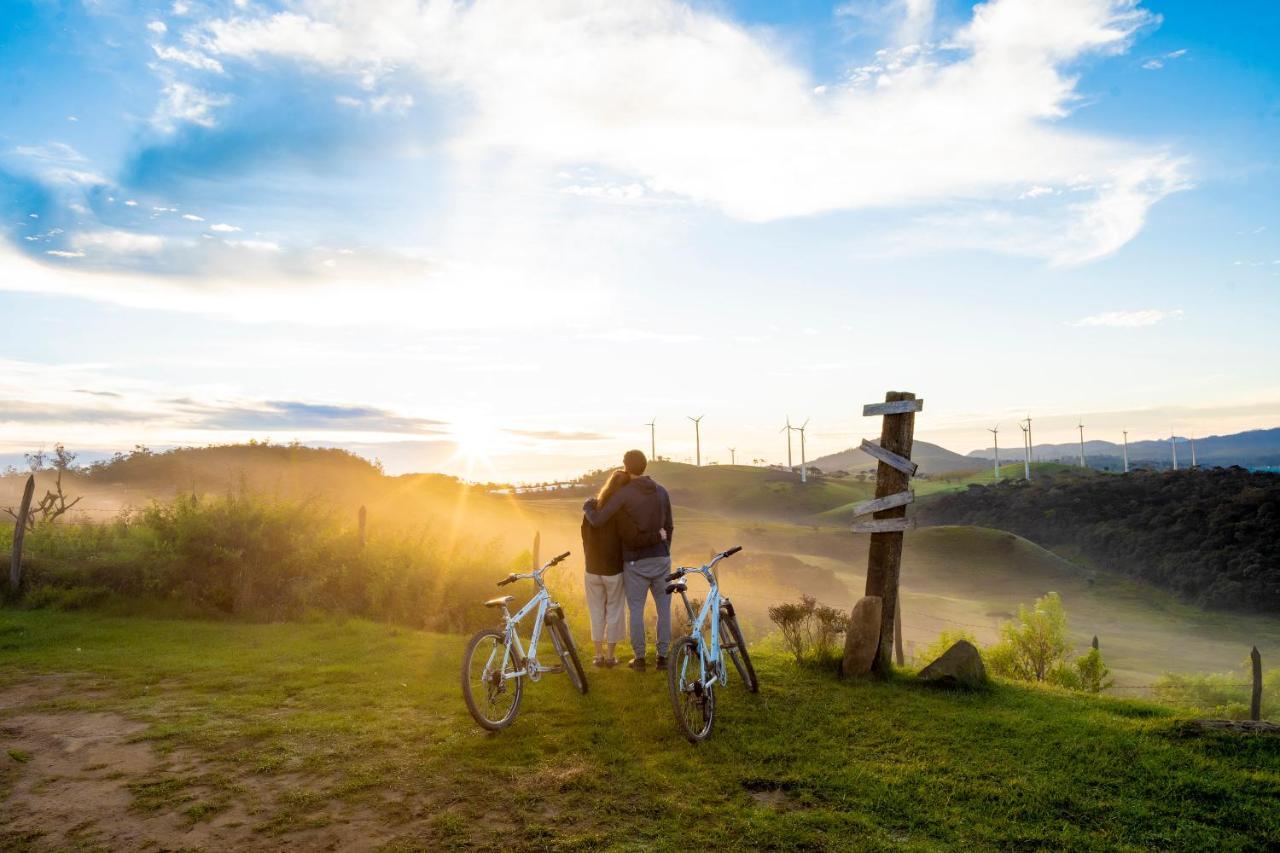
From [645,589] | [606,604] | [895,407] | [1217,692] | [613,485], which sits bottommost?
[1217,692]

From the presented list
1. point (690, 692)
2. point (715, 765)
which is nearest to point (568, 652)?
point (690, 692)

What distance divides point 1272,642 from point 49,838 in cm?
6506

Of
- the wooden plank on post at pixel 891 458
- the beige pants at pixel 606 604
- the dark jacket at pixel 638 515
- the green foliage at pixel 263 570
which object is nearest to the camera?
the dark jacket at pixel 638 515

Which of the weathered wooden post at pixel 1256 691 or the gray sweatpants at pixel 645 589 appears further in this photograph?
the weathered wooden post at pixel 1256 691

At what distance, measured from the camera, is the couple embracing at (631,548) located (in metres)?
9.36

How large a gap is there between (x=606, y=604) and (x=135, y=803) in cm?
521

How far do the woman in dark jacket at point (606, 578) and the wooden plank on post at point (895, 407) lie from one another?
146 inches

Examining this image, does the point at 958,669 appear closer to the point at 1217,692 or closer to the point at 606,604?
the point at 606,604

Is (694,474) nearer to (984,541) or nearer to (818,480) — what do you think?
(818,480)

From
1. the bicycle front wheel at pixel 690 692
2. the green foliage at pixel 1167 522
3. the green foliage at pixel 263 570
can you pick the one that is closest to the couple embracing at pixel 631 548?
the bicycle front wheel at pixel 690 692

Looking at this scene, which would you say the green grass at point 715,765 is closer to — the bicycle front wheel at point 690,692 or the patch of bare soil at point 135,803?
the patch of bare soil at point 135,803

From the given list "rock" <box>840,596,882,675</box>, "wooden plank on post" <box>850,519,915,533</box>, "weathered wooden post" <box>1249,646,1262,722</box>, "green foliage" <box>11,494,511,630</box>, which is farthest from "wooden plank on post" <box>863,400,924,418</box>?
"weathered wooden post" <box>1249,646,1262,722</box>

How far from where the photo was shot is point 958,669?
9.92 metres

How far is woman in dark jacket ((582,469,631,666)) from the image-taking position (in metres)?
9.66
